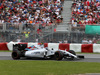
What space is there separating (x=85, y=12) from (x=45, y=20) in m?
3.79

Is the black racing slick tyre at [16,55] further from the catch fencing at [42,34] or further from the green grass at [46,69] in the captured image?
the catch fencing at [42,34]

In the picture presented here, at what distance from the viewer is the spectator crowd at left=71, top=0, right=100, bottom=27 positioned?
76.3ft

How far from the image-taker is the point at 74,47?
1833 centimetres

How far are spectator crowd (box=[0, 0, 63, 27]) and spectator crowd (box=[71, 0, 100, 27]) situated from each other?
153cm

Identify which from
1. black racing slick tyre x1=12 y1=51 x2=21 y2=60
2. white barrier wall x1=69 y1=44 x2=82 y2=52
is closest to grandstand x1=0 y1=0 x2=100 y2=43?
white barrier wall x1=69 y1=44 x2=82 y2=52

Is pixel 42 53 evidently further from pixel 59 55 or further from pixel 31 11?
pixel 31 11

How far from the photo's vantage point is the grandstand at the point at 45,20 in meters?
19.1

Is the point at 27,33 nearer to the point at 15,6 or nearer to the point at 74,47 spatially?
the point at 74,47

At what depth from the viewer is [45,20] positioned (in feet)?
80.2

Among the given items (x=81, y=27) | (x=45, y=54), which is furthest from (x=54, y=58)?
(x=81, y=27)

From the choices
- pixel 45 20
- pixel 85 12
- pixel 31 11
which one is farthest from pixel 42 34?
pixel 31 11

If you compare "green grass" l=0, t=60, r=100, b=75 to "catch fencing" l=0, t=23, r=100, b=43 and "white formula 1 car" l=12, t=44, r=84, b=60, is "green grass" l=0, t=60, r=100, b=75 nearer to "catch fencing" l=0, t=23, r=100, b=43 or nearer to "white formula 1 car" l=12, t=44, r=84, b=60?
"white formula 1 car" l=12, t=44, r=84, b=60

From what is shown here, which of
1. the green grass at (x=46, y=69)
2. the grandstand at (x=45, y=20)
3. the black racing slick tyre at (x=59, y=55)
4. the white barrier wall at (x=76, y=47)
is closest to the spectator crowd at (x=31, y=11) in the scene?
the grandstand at (x=45, y=20)

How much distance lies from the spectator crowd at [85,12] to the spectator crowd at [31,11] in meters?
1.53
